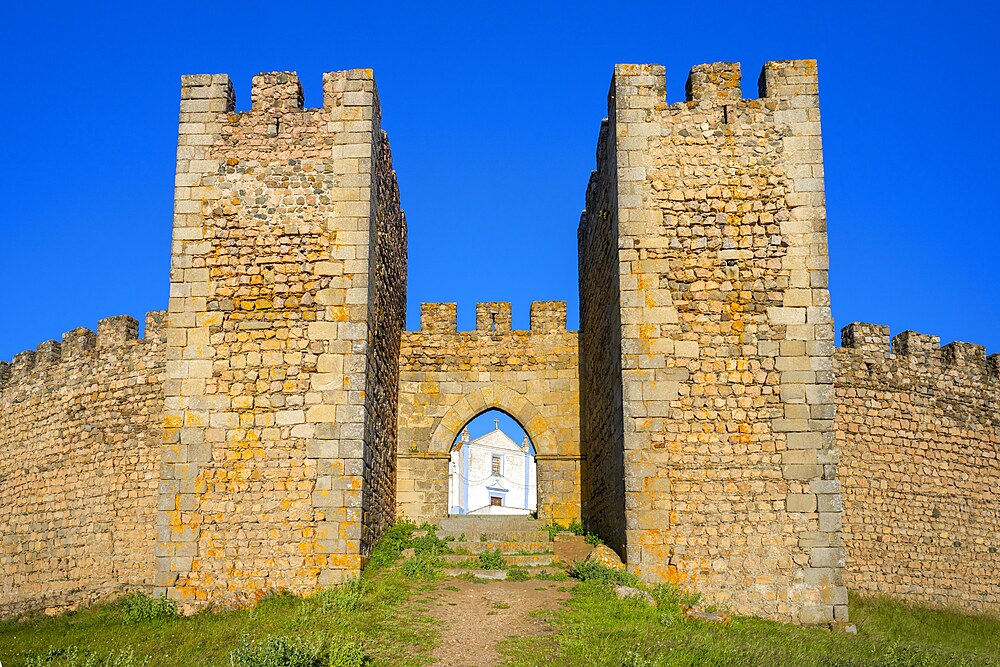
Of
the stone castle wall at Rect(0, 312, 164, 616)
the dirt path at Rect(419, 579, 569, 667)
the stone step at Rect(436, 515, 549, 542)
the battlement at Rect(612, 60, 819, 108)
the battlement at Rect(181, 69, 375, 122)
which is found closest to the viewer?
the dirt path at Rect(419, 579, 569, 667)

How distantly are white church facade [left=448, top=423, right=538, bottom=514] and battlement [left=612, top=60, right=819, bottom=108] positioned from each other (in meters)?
30.8

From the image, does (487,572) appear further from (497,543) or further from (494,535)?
(494,535)

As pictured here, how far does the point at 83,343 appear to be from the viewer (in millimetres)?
16375

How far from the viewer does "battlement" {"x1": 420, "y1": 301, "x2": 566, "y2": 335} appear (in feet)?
49.9

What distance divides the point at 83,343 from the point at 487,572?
908 cm

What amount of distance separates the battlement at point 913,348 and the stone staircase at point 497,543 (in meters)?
6.22

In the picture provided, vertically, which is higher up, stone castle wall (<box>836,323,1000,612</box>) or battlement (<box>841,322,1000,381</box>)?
battlement (<box>841,322,1000,381</box>)

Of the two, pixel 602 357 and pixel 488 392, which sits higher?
pixel 602 357

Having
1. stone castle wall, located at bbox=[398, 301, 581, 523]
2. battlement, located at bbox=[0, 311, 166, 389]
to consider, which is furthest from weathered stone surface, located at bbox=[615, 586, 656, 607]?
battlement, located at bbox=[0, 311, 166, 389]

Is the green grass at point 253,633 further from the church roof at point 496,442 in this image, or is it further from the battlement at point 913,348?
the church roof at point 496,442

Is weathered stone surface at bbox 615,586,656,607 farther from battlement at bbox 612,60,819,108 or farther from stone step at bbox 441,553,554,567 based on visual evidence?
battlement at bbox 612,60,819,108

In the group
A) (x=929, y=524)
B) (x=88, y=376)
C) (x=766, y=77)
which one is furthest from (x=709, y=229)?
(x=88, y=376)

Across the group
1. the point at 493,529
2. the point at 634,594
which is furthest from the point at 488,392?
the point at 634,594

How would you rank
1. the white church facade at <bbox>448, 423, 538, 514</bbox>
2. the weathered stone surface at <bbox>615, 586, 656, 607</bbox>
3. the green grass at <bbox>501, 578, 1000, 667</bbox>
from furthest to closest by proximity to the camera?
the white church facade at <bbox>448, 423, 538, 514</bbox> < the weathered stone surface at <bbox>615, 586, 656, 607</bbox> < the green grass at <bbox>501, 578, 1000, 667</bbox>
